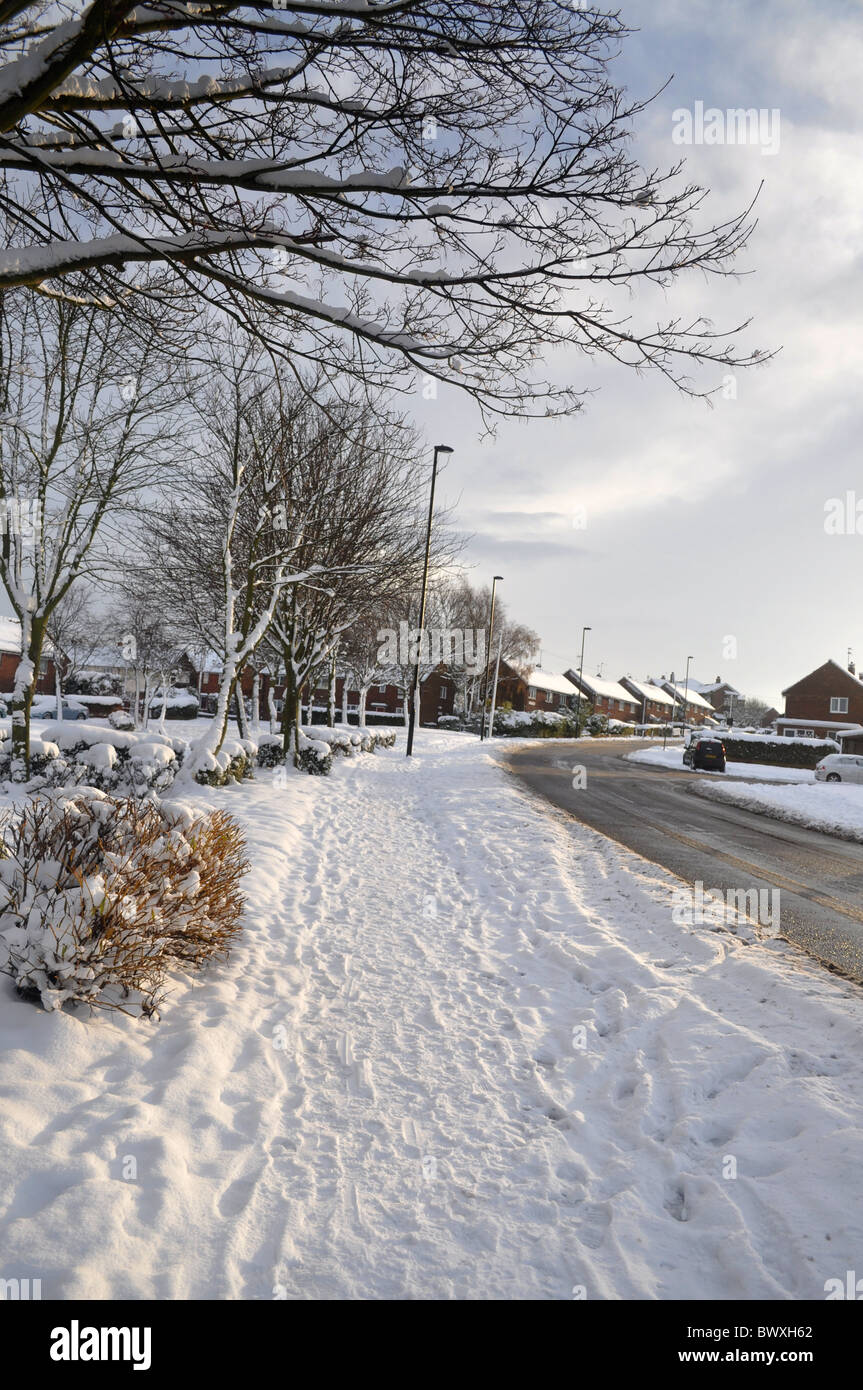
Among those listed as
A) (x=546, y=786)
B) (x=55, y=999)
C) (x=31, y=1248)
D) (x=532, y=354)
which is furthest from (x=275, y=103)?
(x=546, y=786)

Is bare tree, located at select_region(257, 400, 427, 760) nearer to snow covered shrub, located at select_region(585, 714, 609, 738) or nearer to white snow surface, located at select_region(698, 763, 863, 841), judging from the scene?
white snow surface, located at select_region(698, 763, 863, 841)

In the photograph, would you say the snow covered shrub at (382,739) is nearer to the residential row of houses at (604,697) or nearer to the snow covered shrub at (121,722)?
the snow covered shrub at (121,722)

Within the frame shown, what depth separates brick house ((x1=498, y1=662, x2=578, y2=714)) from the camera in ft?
213

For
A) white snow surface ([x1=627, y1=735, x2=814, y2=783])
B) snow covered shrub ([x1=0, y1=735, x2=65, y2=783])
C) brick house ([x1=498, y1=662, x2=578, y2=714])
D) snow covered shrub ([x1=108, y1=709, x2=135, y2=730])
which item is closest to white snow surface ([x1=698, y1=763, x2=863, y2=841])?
white snow surface ([x1=627, y1=735, x2=814, y2=783])

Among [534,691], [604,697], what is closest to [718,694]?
[604,697]

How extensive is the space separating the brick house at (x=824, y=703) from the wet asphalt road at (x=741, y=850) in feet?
145

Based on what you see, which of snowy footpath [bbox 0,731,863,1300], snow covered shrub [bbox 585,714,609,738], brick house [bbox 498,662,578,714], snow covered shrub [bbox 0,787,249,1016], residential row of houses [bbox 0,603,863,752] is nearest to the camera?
snowy footpath [bbox 0,731,863,1300]

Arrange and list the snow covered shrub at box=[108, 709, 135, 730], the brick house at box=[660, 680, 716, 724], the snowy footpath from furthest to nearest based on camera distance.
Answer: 1. the brick house at box=[660, 680, 716, 724]
2. the snow covered shrub at box=[108, 709, 135, 730]
3. the snowy footpath

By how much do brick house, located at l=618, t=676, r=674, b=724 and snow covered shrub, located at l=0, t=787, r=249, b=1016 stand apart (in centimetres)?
9583

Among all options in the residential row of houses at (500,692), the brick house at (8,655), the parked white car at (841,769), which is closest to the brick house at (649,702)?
the residential row of houses at (500,692)

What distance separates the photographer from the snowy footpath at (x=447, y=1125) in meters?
2.49

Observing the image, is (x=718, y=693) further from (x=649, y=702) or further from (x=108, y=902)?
(x=108, y=902)

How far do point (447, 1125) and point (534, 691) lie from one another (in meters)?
69.1
